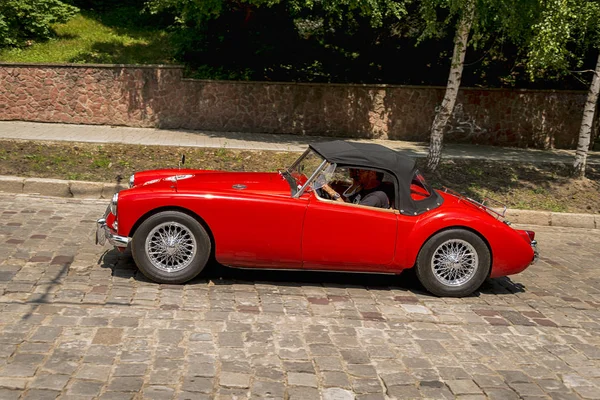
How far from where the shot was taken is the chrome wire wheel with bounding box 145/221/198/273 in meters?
6.92

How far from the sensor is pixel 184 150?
14281 millimetres

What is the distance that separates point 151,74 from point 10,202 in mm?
7644

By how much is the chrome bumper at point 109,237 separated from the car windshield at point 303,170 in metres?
1.76

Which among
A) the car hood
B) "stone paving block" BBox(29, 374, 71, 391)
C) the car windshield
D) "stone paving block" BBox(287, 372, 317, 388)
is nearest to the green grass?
the car hood

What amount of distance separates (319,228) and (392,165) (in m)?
1.08

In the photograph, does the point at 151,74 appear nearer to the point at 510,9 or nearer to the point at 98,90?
the point at 98,90

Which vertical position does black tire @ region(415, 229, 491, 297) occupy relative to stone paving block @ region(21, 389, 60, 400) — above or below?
above

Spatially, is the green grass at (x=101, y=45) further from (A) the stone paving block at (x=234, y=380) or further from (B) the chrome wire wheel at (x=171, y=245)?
(A) the stone paving block at (x=234, y=380)

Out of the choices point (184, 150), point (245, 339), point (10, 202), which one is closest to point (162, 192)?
point (245, 339)

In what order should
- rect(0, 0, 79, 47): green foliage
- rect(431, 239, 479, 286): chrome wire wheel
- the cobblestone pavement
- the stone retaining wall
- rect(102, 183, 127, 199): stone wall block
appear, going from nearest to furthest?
1. the cobblestone pavement
2. rect(431, 239, 479, 286): chrome wire wheel
3. rect(102, 183, 127, 199): stone wall block
4. the stone retaining wall
5. rect(0, 0, 79, 47): green foliage

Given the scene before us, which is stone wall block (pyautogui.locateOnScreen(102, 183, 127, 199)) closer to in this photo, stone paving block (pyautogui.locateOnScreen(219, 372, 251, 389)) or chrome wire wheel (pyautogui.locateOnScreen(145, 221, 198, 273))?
chrome wire wheel (pyautogui.locateOnScreen(145, 221, 198, 273))

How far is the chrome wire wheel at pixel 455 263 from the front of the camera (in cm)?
726

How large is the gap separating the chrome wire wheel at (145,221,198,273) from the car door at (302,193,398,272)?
1143 millimetres

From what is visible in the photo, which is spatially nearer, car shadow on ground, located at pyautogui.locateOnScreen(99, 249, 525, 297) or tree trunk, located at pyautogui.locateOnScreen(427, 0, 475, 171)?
car shadow on ground, located at pyautogui.locateOnScreen(99, 249, 525, 297)
